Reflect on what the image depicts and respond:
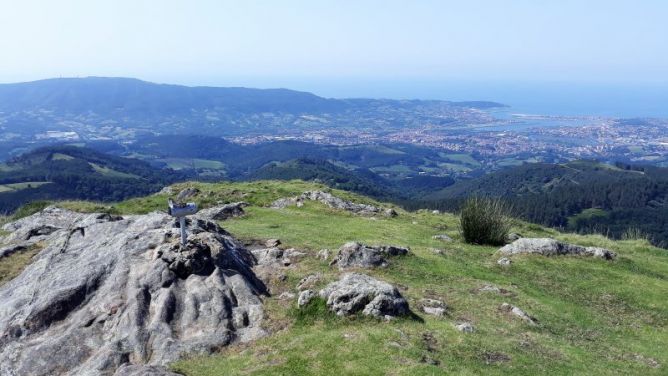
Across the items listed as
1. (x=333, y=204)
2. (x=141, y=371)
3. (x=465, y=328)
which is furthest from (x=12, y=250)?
(x=333, y=204)

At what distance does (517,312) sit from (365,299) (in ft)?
23.8

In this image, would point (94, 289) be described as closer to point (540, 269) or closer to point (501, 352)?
point (501, 352)

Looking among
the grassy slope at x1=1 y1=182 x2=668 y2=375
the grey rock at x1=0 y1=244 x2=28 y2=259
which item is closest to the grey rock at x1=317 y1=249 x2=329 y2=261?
the grassy slope at x1=1 y1=182 x2=668 y2=375

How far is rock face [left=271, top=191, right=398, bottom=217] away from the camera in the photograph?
4950 centimetres

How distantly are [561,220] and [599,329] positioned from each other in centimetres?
16701

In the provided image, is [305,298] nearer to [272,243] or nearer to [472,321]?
[472,321]

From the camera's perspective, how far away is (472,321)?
20938mm

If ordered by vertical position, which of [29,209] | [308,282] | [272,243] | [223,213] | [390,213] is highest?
[308,282]

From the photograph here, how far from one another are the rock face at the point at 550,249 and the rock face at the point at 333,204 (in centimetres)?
1760

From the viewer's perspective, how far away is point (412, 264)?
92.7 ft

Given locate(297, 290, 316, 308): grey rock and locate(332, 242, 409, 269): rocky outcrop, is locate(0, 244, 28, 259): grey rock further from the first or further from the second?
locate(297, 290, 316, 308): grey rock

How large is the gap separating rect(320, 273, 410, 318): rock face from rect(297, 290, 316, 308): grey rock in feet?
1.42

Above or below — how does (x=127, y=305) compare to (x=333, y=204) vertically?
above

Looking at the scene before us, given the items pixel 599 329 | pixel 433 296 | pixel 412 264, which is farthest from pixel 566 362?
pixel 412 264
